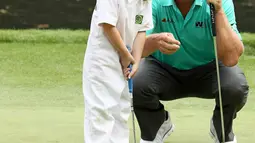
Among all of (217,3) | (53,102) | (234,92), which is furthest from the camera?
(53,102)

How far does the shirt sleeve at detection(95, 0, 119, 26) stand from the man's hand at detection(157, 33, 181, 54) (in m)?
0.39

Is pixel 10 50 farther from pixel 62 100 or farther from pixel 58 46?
pixel 62 100

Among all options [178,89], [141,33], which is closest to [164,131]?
[178,89]

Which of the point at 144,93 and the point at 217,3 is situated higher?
the point at 217,3

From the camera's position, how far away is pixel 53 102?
4.10 m

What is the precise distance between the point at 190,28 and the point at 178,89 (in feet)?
0.99

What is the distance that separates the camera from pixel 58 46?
6207 mm

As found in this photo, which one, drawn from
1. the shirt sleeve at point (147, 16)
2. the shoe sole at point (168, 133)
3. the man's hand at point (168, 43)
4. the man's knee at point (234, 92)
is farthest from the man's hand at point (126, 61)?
the shoe sole at point (168, 133)

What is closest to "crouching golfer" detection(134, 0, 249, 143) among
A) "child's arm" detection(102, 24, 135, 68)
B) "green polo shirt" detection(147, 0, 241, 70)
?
"green polo shirt" detection(147, 0, 241, 70)

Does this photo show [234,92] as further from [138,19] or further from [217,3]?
[138,19]

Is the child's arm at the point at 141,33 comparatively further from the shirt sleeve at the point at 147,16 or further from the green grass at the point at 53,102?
the green grass at the point at 53,102

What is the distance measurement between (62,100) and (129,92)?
149cm

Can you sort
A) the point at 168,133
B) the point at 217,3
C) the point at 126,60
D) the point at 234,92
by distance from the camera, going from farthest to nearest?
the point at 168,133, the point at 234,92, the point at 217,3, the point at 126,60

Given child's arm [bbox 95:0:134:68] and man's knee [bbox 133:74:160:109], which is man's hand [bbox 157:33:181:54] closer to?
man's knee [bbox 133:74:160:109]
